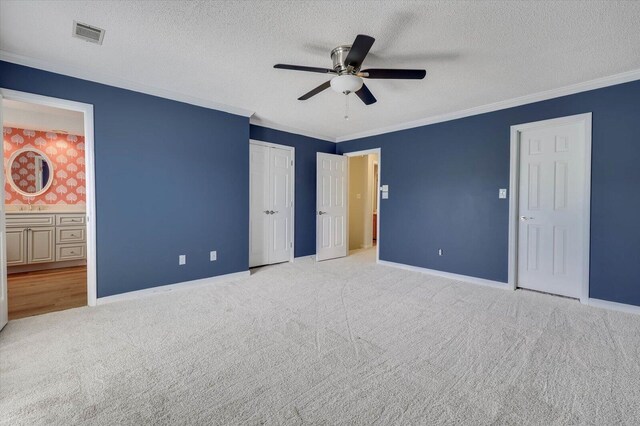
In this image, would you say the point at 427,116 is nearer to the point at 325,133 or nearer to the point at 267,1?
the point at 325,133

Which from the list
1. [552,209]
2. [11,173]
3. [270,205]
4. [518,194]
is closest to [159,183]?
[270,205]

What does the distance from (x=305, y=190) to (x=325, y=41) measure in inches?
131

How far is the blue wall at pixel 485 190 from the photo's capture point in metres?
3.00

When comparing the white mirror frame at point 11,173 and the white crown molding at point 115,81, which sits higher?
the white crown molding at point 115,81

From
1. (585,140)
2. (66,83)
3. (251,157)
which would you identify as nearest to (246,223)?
(251,157)

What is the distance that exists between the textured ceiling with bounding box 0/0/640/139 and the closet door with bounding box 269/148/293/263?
5.54 feet

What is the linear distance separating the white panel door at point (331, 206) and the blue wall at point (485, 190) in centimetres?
54

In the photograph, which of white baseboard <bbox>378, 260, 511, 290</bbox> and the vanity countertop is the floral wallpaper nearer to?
the vanity countertop

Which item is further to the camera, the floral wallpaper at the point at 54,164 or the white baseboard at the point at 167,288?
the floral wallpaper at the point at 54,164

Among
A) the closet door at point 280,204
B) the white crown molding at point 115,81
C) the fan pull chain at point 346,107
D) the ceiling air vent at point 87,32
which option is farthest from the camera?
the closet door at point 280,204

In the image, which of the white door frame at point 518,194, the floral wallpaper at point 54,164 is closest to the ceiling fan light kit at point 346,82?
the white door frame at point 518,194

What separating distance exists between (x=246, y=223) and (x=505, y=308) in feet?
11.0

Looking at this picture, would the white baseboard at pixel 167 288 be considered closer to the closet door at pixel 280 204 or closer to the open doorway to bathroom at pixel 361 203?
the closet door at pixel 280 204

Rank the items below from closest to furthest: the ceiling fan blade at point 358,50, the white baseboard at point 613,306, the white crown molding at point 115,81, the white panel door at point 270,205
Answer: the ceiling fan blade at point 358,50 < the white crown molding at point 115,81 < the white baseboard at point 613,306 < the white panel door at point 270,205
